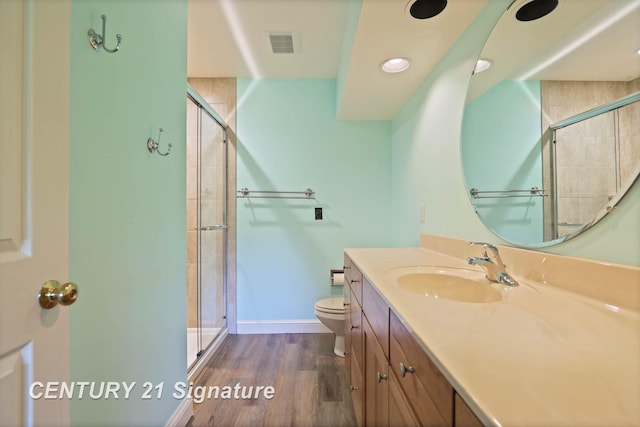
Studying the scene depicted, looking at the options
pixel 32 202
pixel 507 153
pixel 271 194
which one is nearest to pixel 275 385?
pixel 271 194

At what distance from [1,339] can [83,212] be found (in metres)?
0.39

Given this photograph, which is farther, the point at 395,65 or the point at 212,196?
the point at 212,196

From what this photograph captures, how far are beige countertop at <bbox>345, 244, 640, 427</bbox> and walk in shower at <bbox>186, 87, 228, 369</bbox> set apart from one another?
195 cm

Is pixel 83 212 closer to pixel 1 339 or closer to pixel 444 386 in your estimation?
pixel 1 339

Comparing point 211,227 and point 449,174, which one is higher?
point 449,174

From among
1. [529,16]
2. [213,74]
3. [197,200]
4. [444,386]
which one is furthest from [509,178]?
[213,74]

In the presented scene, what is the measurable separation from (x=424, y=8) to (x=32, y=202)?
1.55 m

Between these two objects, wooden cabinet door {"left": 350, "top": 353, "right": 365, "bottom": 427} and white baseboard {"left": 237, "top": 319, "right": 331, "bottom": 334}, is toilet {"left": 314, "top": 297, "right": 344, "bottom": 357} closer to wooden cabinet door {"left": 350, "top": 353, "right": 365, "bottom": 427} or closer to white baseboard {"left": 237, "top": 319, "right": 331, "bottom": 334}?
white baseboard {"left": 237, "top": 319, "right": 331, "bottom": 334}

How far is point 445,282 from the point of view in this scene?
1.05m

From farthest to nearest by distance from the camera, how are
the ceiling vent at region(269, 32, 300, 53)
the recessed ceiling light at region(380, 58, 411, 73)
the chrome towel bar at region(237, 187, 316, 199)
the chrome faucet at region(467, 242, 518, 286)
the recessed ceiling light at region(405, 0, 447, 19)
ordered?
the chrome towel bar at region(237, 187, 316, 199) < the ceiling vent at region(269, 32, 300, 53) < the recessed ceiling light at region(380, 58, 411, 73) < the recessed ceiling light at region(405, 0, 447, 19) < the chrome faucet at region(467, 242, 518, 286)

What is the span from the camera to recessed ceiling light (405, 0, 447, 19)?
3.68ft

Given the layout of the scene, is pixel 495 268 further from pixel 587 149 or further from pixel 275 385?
pixel 275 385

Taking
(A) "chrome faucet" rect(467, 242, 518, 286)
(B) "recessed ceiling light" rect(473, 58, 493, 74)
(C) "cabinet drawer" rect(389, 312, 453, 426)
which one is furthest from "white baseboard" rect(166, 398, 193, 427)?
(B) "recessed ceiling light" rect(473, 58, 493, 74)

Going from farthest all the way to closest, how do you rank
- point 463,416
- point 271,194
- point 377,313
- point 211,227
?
1. point 271,194
2. point 211,227
3. point 377,313
4. point 463,416
